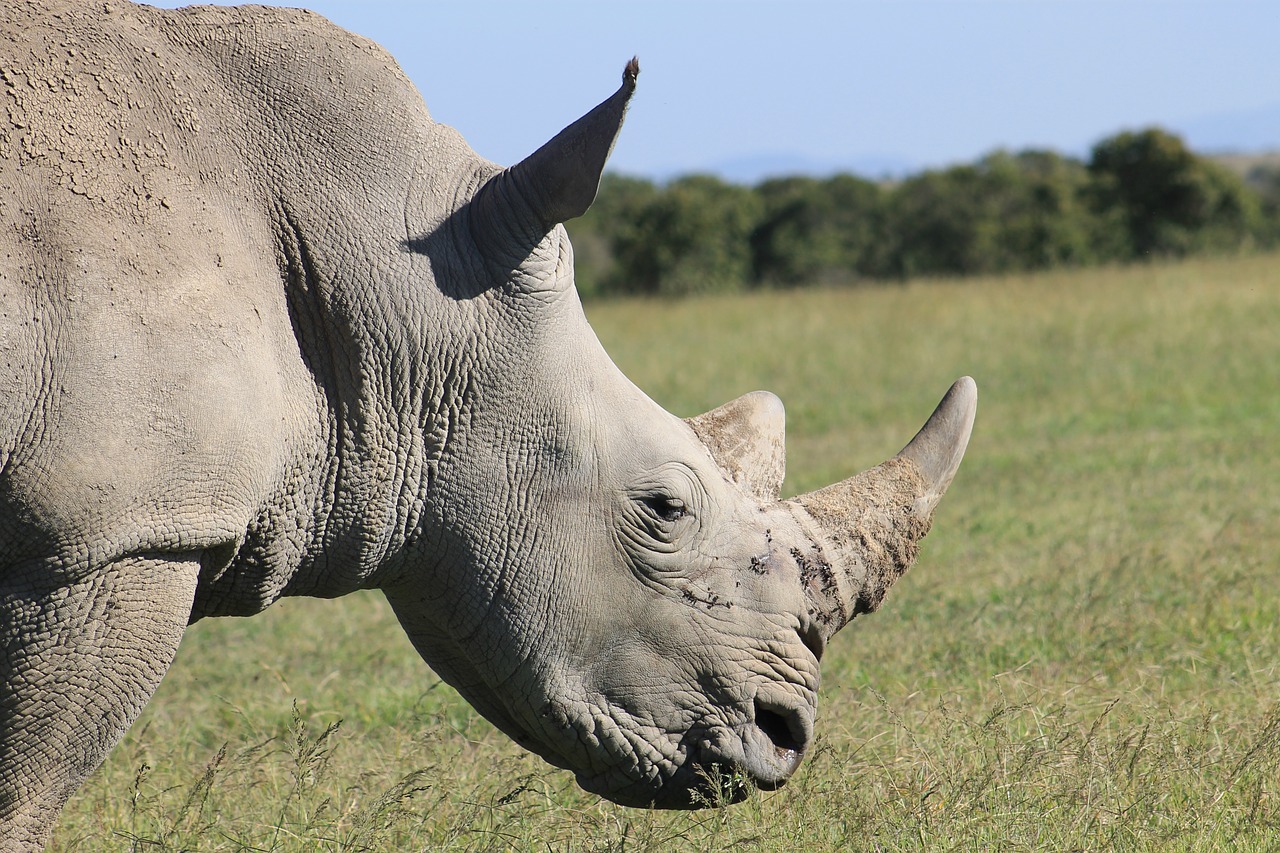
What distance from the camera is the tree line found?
23.7m

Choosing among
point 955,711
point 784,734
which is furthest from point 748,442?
point 955,711

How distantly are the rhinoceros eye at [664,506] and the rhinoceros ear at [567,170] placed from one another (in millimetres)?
607

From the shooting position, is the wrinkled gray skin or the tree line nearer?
the wrinkled gray skin

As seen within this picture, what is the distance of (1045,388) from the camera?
12.3 meters

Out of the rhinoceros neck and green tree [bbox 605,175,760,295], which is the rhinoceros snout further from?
green tree [bbox 605,175,760,295]

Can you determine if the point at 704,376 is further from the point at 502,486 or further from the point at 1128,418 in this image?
the point at 502,486

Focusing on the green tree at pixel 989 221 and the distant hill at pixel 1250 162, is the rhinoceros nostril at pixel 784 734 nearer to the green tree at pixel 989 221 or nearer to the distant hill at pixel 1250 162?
the green tree at pixel 989 221

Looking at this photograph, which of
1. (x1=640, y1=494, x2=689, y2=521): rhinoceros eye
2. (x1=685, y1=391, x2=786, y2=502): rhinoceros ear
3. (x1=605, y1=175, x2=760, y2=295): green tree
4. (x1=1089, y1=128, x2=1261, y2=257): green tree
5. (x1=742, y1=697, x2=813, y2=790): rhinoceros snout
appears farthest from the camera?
(x1=605, y1=175, x2=760, y2=295): green tree

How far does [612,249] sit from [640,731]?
987 inches

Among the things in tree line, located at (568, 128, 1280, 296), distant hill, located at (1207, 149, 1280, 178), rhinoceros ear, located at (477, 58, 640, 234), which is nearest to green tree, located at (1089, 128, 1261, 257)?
tree line, located at (568, 128, 1280, 296)

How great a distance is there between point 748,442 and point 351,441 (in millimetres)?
953

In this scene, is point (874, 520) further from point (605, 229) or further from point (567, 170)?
point (605, 229)

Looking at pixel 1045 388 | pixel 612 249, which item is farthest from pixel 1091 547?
pixel 612 249

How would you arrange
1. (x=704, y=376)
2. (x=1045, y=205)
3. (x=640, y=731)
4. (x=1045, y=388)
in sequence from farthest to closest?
(x=1045, y=205), (x=704, y=376), (x=1045, y=388), (x=640, y=731)
